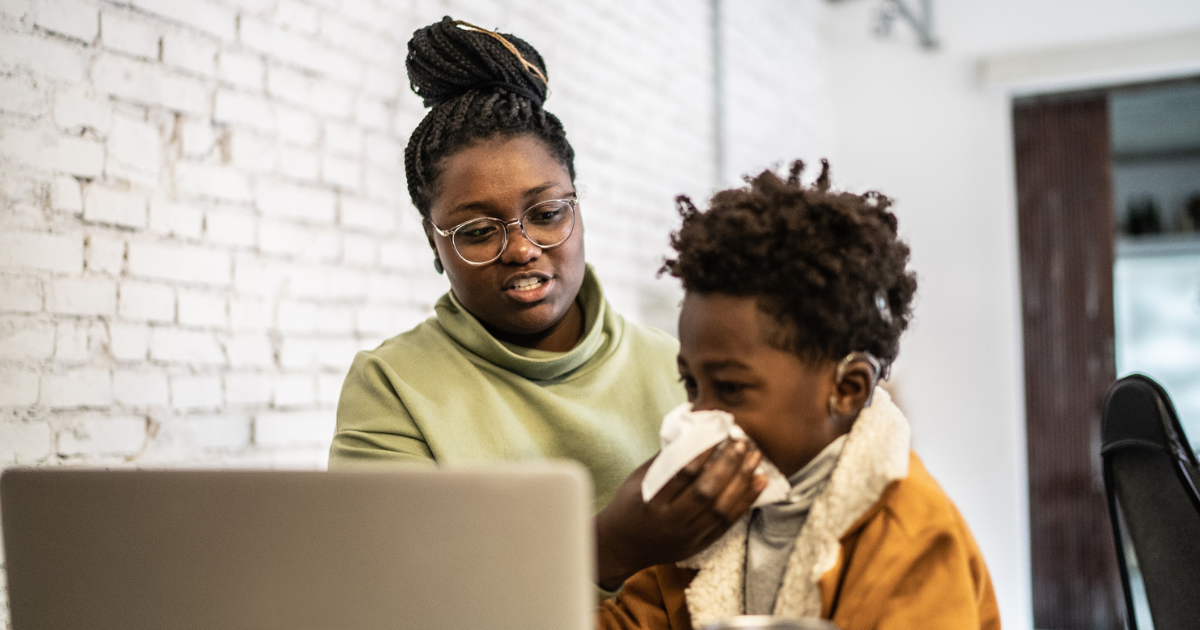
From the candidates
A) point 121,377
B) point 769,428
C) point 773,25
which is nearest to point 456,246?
point 769,428

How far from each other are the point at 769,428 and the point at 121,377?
122cm

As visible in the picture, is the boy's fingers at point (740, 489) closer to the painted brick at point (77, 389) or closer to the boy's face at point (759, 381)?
the boy's face at point (759, 381)

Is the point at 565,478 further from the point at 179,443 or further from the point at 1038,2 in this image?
the point at 1038,2

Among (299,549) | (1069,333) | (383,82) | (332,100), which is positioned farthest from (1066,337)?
(299,549)

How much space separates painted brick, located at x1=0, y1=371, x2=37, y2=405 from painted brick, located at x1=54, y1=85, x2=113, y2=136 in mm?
412

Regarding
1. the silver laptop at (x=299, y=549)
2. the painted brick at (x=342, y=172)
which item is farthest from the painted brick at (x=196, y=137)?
the silver laptop at (x=299, y=549)

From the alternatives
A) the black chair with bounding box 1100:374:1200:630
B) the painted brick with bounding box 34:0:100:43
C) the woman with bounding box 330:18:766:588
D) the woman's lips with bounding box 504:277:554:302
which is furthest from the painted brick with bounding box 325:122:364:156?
the black chair with bounding box 1100:374:1200:630

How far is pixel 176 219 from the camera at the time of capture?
1729 millimetres

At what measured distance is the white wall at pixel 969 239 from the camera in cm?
432

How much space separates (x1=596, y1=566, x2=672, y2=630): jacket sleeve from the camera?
1062 millimetres

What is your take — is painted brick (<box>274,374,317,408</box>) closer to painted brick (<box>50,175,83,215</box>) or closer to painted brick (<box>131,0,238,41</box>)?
painted brick (<box>50,175,83,215</box>)

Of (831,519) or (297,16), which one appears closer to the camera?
(831,519)

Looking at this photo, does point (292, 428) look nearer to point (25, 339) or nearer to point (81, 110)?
point (25, 339)

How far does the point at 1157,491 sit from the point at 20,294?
5.41ft
